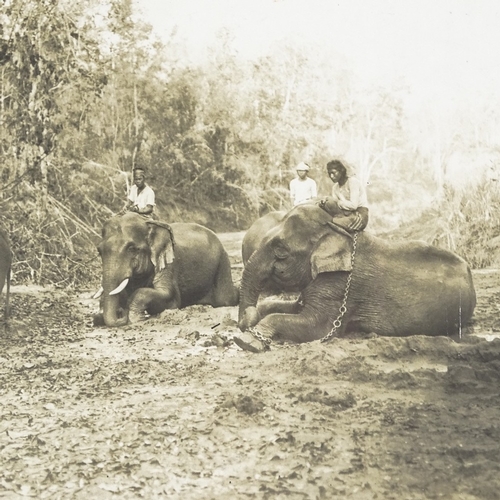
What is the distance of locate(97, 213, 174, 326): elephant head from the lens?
716 centimetres

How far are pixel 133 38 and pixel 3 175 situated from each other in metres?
7.28

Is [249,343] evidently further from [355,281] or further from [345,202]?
[345,202]

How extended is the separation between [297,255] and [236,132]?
44.0ft

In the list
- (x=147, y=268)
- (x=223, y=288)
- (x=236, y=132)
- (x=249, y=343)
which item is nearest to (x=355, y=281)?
(x=249, y=343)

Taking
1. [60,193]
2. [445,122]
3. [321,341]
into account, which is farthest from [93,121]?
[321,341]

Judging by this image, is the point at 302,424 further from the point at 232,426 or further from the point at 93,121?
the point at 93,121

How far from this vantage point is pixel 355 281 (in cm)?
584

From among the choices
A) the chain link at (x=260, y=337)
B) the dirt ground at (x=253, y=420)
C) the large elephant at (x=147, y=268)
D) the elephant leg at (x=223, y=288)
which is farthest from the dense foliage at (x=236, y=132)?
the dirt ground at (x=253, y=420)

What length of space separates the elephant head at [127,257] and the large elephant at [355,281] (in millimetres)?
1711

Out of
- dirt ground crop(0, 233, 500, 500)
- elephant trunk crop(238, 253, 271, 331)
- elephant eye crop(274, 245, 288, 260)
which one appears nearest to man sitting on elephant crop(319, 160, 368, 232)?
elephant eye crop(274, 245, 288, 260)

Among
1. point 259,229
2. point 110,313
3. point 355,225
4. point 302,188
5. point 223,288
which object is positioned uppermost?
point 355,225

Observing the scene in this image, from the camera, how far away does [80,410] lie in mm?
4199

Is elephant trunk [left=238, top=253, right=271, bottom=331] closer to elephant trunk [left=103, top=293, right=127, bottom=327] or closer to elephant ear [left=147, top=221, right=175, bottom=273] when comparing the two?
elephant trunk [left=103, top=293, right=127, bottom=327]

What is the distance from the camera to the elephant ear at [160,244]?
7602 mm
